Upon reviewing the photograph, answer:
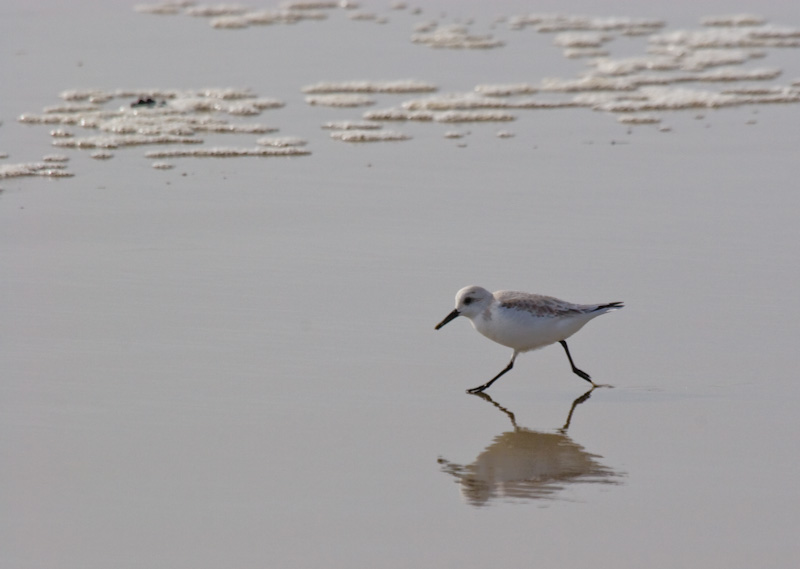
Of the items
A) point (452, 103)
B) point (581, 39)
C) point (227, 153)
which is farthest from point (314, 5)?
point (227, 153)

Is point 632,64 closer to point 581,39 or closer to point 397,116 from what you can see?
point 581,39

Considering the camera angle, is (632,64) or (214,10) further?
(214,10)

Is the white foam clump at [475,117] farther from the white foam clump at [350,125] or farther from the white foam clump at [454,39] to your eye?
the white foam clump at [454,39]

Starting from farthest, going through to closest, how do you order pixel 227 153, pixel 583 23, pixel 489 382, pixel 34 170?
pixel 583 23
pixel 227 153
pixel 34 170
pixel 489 382

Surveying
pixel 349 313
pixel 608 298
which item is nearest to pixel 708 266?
pixel 608 298

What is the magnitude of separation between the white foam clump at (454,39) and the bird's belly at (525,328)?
9686 millimetres

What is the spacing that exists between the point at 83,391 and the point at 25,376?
0.35 metres

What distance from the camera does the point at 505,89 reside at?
12375 mm

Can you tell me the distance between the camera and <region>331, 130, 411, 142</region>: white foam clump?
1050cm

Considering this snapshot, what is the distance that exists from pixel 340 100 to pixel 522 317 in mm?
6609

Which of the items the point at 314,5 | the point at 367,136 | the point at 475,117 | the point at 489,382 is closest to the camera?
the point at 489,382

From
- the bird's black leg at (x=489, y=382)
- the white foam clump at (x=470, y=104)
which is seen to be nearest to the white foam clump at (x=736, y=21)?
the white foam clump at (x=470, y=104)

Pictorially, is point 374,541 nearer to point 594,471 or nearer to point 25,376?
point 594,471

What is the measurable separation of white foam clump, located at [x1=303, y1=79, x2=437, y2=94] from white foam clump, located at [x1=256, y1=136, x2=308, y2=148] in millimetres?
2011
